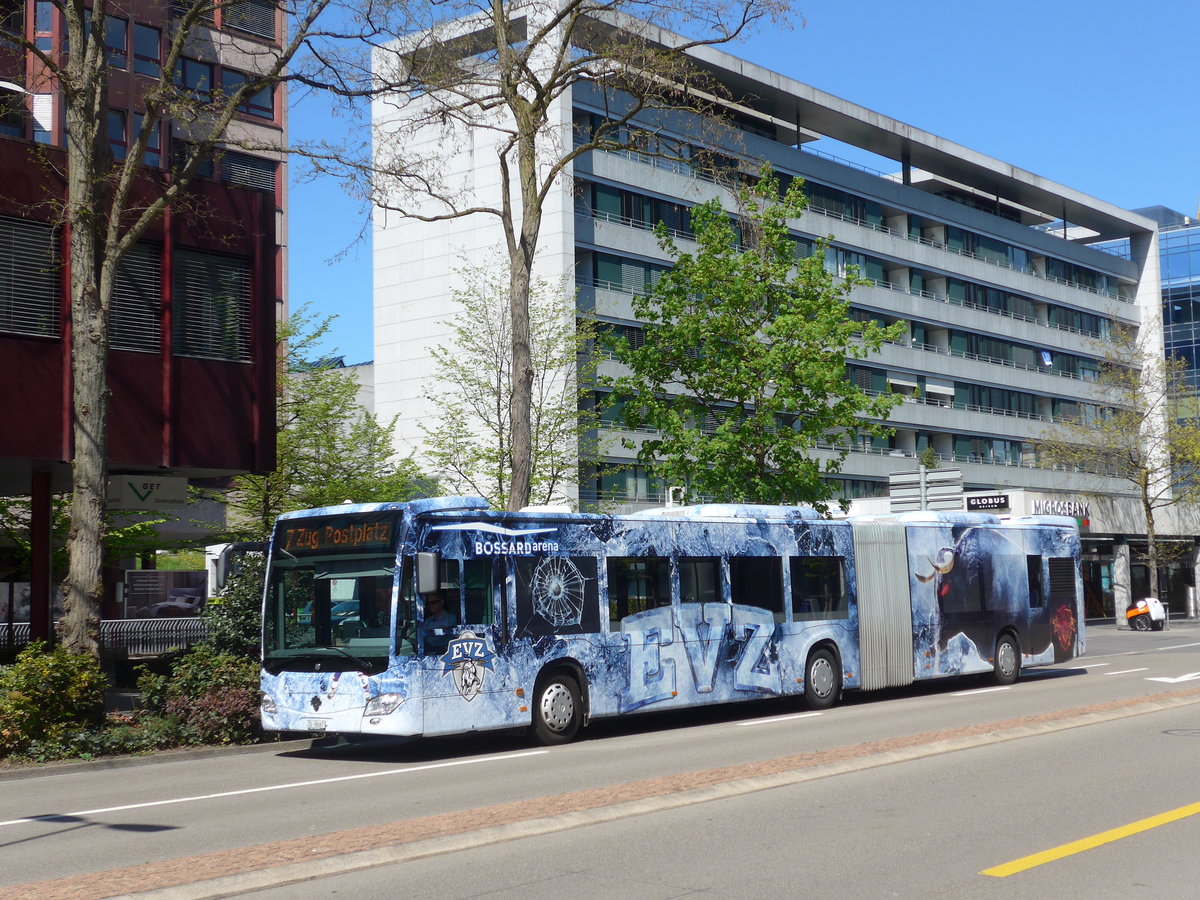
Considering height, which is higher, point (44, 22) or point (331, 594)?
point (44, 22)

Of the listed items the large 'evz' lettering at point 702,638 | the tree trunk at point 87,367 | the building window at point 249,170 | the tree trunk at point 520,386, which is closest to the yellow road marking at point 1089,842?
the large 'evz' lettering at point 702,638

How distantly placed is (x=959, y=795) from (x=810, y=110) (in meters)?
53.5

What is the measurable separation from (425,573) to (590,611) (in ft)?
10.8

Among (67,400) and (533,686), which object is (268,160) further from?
(533,686)

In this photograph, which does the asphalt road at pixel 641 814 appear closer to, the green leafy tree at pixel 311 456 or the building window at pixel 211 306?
the building window at pixel 211 306

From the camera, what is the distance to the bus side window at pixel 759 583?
788 inches

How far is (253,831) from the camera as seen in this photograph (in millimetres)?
10250

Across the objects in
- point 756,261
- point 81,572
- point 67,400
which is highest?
point 756,261

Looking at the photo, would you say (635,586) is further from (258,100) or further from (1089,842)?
(258,100)

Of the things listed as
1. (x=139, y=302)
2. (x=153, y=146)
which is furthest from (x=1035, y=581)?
(x=153, y=146)

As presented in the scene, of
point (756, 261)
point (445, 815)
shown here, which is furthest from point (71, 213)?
point (756, 261)

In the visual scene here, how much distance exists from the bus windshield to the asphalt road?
1233 mm

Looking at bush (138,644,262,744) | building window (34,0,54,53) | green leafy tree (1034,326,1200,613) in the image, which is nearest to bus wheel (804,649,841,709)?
bush (138,644,262,744)

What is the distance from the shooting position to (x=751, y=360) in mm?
30984
